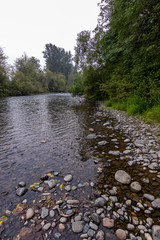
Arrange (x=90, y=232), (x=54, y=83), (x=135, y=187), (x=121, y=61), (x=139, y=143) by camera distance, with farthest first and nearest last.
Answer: (x=54, y=83), (x=121, y=61), (x=139, y=143), (x=135, y=187), (x=90, y=232)

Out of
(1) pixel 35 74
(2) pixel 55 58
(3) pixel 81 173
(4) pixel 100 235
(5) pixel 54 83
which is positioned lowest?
(3) pixel 81 173

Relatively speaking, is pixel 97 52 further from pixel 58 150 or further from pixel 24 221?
pixel 24 221

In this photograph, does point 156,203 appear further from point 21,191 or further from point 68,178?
point 21,191

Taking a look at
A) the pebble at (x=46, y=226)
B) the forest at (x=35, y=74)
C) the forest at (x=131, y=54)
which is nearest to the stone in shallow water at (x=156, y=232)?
the pebble at (x=46, y=226)

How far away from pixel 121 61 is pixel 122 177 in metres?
12.3

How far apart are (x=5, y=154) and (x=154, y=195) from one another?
14.8 ft

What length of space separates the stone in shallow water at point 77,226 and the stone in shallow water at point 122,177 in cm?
127

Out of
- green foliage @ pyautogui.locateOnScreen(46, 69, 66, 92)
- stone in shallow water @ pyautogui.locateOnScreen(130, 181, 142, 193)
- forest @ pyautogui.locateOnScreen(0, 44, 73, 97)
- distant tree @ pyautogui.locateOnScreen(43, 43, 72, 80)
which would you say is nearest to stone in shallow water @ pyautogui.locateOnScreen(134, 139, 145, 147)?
stone in shallow water @ pyautogui.locateOnScreen(130, 181, 142, 193)

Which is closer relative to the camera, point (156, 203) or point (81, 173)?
point (156, 203)

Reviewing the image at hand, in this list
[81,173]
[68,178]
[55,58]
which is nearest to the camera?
[68,178]

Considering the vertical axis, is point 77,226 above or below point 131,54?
below

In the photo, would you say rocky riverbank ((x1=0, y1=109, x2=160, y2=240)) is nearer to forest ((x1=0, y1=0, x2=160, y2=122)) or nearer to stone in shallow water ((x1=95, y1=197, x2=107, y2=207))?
stone in shallow water ((x1=95, y1=197, x2=107, y2=207))

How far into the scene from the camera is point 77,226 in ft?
5.65

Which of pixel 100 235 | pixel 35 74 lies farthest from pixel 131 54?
pixel 35 74
